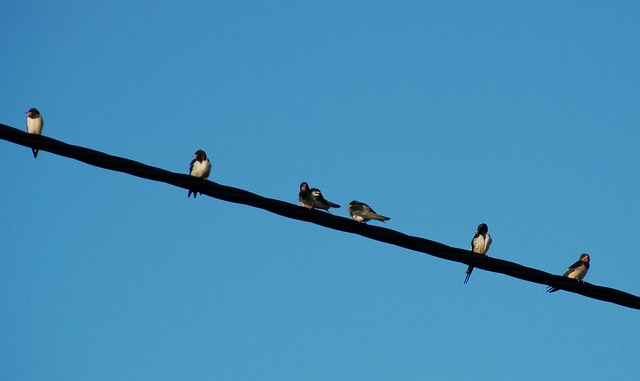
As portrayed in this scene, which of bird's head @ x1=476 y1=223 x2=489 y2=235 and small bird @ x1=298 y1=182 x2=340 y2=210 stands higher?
bird's head @ x1=476 y1=223 x2=489 y2=235

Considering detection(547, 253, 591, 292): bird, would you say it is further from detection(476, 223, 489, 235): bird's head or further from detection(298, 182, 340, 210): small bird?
detection(298, 182, 340, 210): small bird

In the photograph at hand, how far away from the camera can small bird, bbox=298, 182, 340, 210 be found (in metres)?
13.8

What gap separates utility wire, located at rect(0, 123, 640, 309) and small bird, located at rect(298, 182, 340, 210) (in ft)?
19.0

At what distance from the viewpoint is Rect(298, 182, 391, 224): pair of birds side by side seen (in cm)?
1388

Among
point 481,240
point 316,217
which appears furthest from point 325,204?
point 316,217

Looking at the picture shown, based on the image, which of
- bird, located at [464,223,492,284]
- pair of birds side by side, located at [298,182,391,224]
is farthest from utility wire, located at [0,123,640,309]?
bird, located at [464,223,492,284]

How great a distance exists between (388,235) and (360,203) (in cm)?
771

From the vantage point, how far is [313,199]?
14.0m

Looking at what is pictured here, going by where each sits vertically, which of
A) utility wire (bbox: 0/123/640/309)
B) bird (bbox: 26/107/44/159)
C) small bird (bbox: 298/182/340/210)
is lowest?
utility wire (bbox: 0/123/640/309)

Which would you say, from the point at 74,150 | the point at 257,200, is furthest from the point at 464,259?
the point at 74,150

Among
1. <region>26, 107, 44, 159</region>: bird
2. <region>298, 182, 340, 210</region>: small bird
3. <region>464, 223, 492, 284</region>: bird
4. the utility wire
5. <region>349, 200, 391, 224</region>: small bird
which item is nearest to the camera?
the utility wire

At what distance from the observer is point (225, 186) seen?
7.65 metres

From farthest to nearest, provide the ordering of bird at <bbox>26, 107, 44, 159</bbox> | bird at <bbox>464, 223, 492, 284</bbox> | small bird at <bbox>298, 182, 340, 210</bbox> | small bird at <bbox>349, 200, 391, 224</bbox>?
bird at <bbox>26, 107, 44, 159</bbox>
bird at <bbox>464, 223, 492, 284</bbox>
small bird at <bbox>349, 200, 391, 224</bbox>
small bird at <bbox>298, 182, 340, 210</bbox>

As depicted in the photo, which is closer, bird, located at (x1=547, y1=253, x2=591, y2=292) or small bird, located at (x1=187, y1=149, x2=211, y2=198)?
small bird, located at (x1=187, y1=149, x2=211, y2=198)
